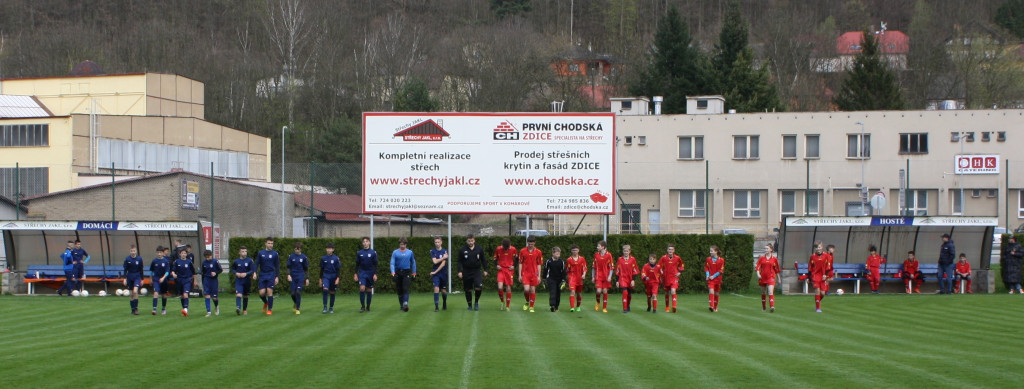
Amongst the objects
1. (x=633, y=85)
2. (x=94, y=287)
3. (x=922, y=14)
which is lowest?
(x=94, y=287)

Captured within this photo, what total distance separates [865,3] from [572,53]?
47.1m

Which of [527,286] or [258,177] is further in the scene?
[258,177]

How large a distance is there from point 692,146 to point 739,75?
16.6 metres

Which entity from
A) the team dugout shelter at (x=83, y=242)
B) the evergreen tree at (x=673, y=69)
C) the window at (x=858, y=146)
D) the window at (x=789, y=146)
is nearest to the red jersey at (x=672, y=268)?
the team dugout shelter at (x=83, y=242)

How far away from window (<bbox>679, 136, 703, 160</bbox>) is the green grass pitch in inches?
1343

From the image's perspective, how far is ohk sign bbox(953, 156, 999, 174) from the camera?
5266 centimetres

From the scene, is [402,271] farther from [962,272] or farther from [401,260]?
[962,272]

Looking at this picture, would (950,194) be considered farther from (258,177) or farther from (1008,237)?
(258,177)

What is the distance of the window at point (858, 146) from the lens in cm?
5504

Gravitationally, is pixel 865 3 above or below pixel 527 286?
above

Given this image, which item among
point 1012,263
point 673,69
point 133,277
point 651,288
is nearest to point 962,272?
point 1012,263

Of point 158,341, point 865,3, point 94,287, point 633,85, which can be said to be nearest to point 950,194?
point 633,85

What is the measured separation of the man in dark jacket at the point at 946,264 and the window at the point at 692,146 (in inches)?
1104

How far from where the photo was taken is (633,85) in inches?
3071
